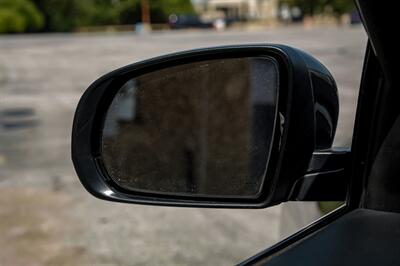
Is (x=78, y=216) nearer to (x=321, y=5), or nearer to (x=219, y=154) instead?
(x=219, y=154)

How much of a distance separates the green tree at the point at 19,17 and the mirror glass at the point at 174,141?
50.7 meters

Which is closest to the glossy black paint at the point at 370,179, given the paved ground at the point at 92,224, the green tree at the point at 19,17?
the paved ground at the point at 92,224

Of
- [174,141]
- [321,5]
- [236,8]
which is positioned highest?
[174,141]

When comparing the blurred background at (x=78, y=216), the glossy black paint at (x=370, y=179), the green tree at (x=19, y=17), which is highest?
the glossy black paint at (x=370, y=179)

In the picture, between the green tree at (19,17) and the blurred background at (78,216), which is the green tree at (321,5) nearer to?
the blurred background at (78,216)

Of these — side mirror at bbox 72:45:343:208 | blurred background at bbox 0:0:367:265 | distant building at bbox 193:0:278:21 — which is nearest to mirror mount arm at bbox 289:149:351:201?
side mirror at bbox 72:45:343:208

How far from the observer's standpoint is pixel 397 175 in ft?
4.95

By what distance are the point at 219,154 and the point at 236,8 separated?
8510 cm

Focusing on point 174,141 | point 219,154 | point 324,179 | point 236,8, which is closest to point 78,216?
point 174,141

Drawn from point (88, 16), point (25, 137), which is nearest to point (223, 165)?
point (25, 137)

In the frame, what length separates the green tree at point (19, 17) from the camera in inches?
1974

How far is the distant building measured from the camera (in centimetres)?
7788

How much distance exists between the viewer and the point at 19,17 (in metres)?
51.3

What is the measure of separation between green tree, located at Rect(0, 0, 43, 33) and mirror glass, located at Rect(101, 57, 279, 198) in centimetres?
5066
